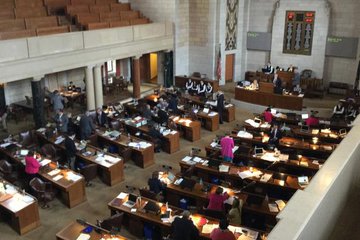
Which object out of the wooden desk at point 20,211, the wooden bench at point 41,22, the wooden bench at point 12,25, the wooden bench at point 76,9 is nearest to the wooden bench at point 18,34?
the wooden bench at point 12,25

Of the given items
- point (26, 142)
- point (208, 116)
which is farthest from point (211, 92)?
point (26, 142)

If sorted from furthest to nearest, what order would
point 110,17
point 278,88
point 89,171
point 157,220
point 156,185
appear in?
point 110,17, point 278,88, point 89,171, point 156,185, point 157,220

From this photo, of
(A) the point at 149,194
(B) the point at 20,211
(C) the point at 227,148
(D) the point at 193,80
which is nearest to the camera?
(B) the point at 20,211

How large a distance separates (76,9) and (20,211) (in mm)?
11924

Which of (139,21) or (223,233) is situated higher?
(139,21)

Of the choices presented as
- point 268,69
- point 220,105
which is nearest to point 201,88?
point 220,105

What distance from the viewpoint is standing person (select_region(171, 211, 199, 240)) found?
7672 mm

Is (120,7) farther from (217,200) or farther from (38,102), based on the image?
(217,200)

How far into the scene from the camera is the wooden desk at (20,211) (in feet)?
31.4

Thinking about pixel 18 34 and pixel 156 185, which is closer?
pixel 156 185

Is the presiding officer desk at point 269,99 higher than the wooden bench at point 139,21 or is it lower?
lower

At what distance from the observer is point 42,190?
10.6 m

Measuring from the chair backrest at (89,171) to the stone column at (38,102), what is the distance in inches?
203

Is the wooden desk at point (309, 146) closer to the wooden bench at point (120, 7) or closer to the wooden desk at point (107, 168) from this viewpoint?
the wooden desk at point (107, 168)
